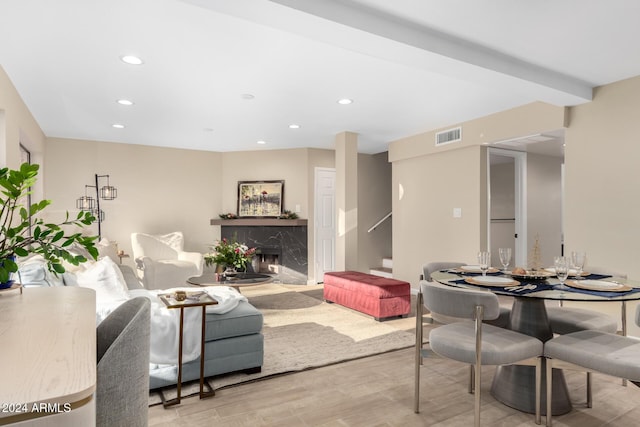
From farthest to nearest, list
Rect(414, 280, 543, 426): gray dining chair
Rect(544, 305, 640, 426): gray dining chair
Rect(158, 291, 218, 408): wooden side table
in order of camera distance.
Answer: Rect(158, 291, 218, 408): wooden side table < Rect(414, 280, 543, 426): gray dining chair < Rect(544, 305, 640, 426): gray dining chair

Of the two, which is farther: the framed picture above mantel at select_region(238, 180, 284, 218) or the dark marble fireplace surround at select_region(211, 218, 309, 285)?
the framed picture above mantel at select_region(238, 180, 284, 218)

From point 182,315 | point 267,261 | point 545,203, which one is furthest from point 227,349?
point 545,203

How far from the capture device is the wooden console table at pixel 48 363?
53 cm

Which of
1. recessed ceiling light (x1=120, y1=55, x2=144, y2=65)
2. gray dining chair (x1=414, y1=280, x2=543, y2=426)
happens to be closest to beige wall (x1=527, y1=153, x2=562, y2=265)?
gray dining chair (x1=414, y1=280, x2=543, y2=426)

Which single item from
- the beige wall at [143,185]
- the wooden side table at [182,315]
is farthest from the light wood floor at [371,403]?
the beige wall at [143,185]

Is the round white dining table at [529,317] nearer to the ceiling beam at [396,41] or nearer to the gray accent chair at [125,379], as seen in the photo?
the ceiling beam at [396,41]

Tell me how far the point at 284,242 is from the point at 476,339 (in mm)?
5226

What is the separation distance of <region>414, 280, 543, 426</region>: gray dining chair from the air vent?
3.47 meters

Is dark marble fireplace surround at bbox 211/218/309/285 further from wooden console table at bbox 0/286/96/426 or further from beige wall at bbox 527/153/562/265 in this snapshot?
wooden console table at bbox 0/286/96/426

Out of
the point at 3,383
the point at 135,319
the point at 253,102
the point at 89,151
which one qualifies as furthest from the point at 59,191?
the point at 3,383

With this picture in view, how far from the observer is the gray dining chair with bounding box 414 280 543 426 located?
6.45 ft

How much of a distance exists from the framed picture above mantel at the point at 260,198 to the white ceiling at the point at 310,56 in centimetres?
224

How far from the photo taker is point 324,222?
7188mm

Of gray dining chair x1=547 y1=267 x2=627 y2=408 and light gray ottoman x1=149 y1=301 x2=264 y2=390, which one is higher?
gray dining chair x1=547 y1=267 x2=627 y2=408
